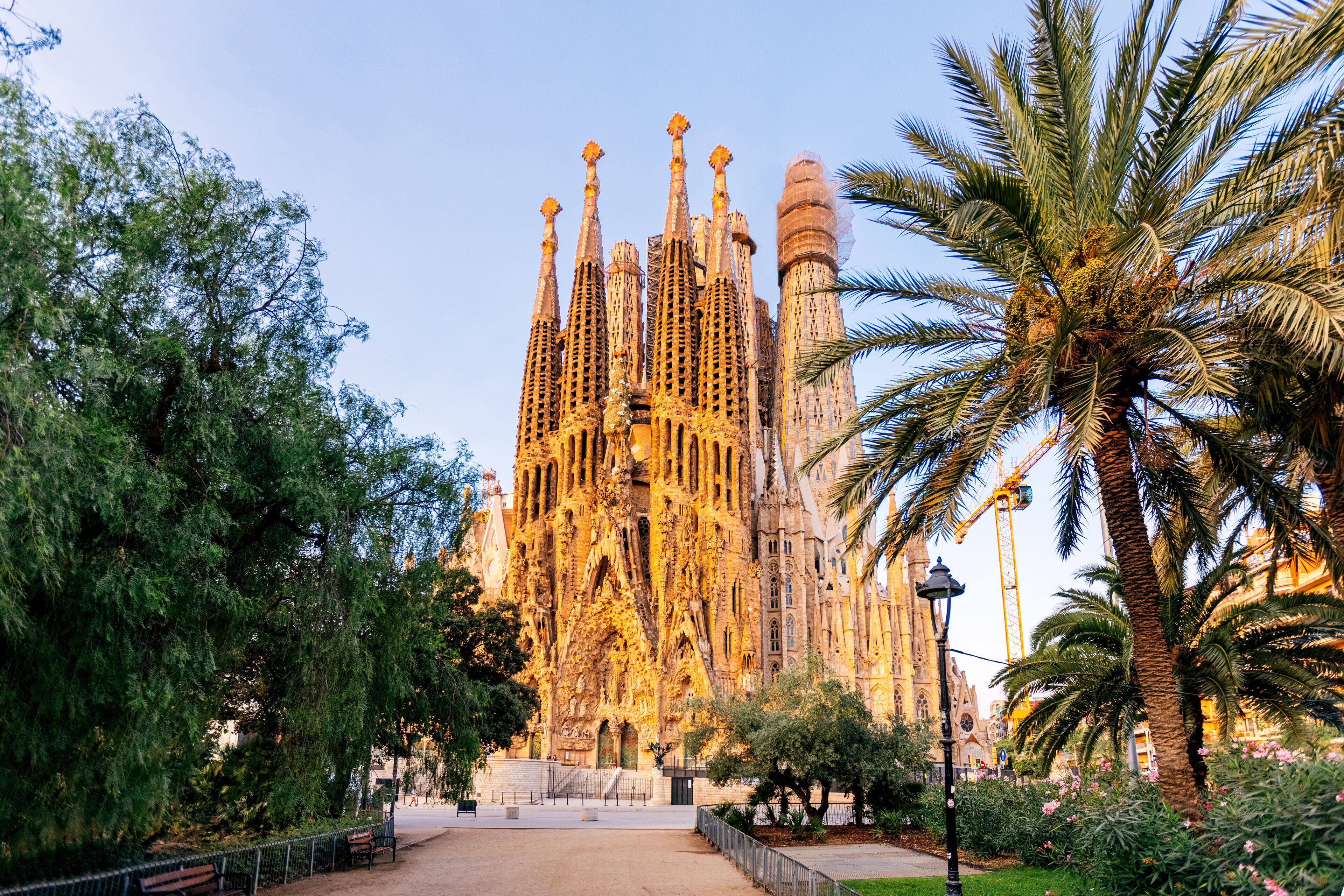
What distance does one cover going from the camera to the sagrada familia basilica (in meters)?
49.8

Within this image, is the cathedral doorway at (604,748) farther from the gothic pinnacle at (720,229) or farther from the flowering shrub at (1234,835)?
the flowering shrub at (1234,835)

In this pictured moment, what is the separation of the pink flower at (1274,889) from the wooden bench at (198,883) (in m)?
10.7

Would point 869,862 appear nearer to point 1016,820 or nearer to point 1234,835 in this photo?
point 1016,820

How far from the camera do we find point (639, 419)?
203 ft

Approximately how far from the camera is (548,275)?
6538 centimetres

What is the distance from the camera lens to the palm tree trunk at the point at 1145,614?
8.88 m

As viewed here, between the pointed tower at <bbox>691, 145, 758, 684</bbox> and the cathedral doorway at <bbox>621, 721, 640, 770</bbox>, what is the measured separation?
20.0 feet

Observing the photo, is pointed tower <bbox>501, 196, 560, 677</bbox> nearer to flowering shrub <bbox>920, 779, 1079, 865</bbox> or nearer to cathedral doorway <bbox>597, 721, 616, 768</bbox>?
cathedral doorway <bbox>597, 721, 616, 768</bbox>

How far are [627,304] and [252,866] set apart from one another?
62818 millimetres

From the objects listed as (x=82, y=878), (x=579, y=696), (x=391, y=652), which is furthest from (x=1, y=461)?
(x=579, y=696)

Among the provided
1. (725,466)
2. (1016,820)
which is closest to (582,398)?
(725,466)

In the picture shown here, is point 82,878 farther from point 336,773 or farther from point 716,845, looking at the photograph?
point 716,845

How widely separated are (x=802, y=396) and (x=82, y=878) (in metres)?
59.7

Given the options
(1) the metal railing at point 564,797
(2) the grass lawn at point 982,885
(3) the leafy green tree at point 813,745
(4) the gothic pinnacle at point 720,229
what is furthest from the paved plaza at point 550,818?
(4) the gothic pinnacle at point 720,229
